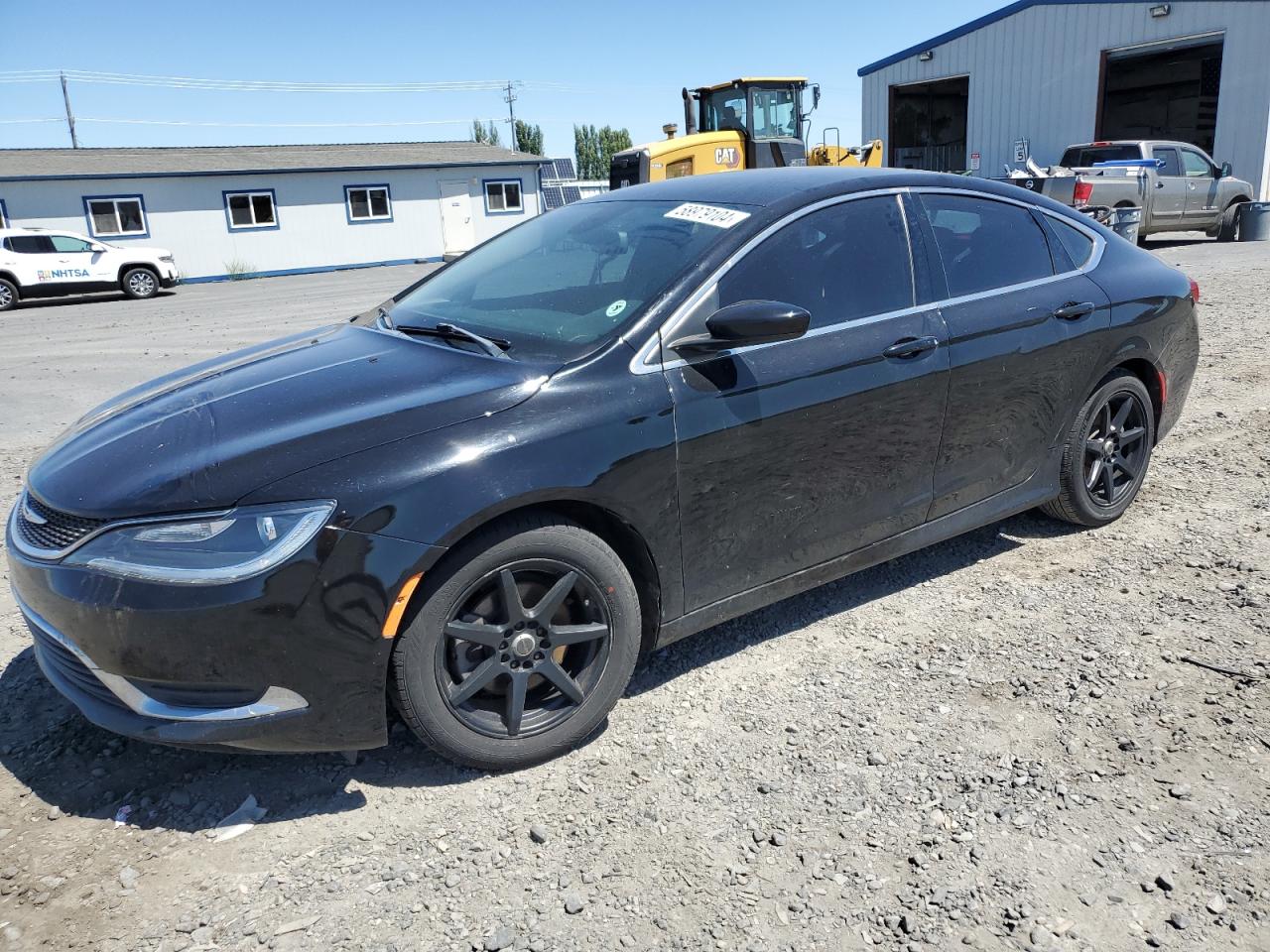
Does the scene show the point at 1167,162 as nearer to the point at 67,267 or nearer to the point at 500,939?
the point at 500,939

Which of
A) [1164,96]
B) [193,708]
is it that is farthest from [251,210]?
[193,708]

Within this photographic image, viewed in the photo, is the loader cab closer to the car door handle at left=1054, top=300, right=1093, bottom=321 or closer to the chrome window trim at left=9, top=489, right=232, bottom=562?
the car door handle at left=1054, top=300, right=1093, bottom=321

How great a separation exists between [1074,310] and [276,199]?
2996cm

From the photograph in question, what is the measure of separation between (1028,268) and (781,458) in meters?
1.69

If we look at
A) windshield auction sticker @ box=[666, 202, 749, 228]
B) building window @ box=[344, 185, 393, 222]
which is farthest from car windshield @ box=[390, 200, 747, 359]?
building window @ box=[344, 185, 393, 222]

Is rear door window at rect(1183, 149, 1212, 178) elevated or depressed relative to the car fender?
elevated

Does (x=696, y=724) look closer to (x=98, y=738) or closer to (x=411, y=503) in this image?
(x=411, y=503)

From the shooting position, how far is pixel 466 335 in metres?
3.18

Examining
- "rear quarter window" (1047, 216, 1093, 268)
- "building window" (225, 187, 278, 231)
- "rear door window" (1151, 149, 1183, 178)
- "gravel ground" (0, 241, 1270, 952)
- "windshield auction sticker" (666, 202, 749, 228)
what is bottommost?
"gravel ground" (0, 241, 1270, 952)

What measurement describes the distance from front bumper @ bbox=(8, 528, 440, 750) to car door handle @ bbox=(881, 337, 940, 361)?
6.18 feet

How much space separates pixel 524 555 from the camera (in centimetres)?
269

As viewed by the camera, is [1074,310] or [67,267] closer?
[1074,310]

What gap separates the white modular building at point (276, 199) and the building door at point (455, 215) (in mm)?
35

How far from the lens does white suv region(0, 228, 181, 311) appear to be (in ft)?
66.9
